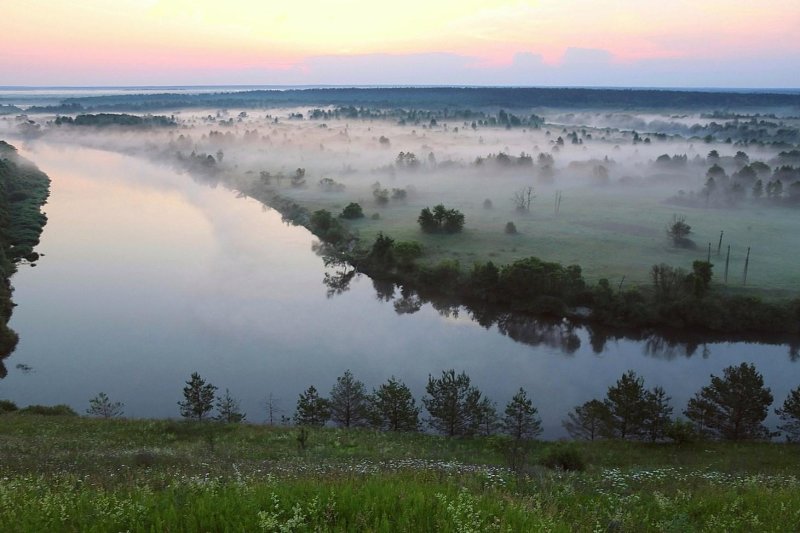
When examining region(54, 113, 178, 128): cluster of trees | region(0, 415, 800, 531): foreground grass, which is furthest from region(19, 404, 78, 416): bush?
region(54, 113, 178, 128): cluster of trees

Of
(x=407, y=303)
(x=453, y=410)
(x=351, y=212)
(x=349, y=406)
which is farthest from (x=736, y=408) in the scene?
(x=351, y=212)

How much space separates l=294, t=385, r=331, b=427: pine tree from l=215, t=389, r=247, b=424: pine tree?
275 centimetres

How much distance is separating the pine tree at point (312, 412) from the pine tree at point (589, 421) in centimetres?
1185

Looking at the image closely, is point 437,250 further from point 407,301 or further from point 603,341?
point 603,341

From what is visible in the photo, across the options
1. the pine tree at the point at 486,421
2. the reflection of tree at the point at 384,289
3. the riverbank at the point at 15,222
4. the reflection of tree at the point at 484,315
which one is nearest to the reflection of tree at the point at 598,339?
the reflection of tree at the point at 484,315

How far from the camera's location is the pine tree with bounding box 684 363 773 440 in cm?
2583

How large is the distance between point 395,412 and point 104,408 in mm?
14122

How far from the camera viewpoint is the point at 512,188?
339 feet

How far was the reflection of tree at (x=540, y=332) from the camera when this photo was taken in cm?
3997

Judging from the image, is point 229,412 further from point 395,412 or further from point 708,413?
point 708,413

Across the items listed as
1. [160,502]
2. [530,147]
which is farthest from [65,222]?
[530,147]

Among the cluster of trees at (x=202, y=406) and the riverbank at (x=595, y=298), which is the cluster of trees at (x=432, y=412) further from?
the riverbank at (x=595, y=298)

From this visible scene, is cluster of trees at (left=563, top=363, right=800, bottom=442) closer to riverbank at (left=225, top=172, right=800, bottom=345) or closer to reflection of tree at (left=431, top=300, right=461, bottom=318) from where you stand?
riverbank at (left=225, top=172, right=800, bottom=345)

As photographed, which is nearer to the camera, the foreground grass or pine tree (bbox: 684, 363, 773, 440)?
the foreground grass
